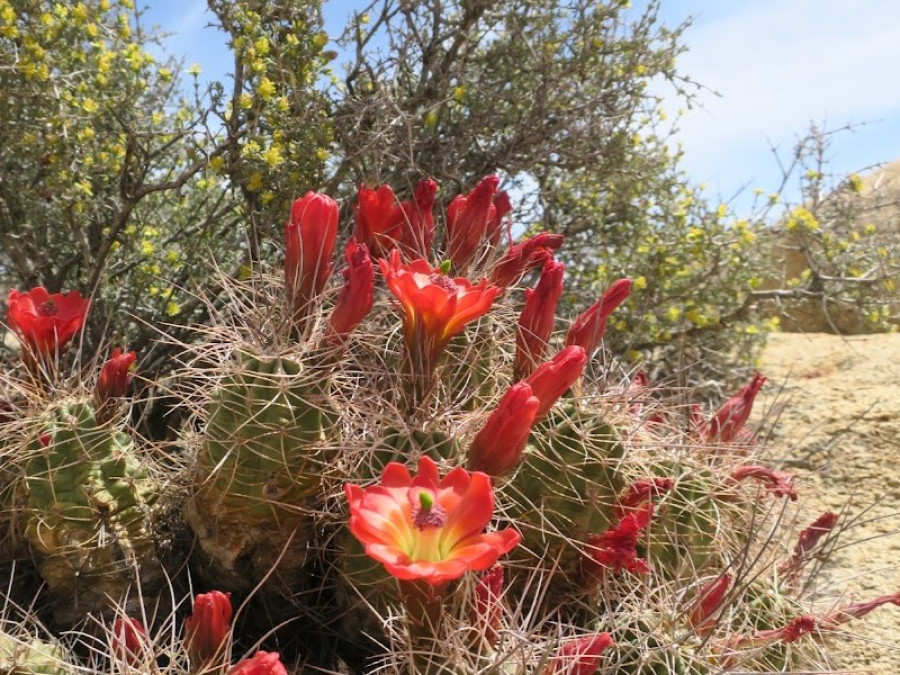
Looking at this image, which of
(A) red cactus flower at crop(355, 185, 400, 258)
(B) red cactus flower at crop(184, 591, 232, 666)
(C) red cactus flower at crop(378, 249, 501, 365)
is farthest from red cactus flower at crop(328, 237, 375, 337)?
(B) red cactus flower at crop(184, 591, 232, 666)

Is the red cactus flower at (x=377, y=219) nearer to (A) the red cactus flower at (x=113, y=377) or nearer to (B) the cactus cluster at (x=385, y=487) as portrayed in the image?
(B) the cactus cluster at (x=385, y=487)

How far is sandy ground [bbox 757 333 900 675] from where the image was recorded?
2557 mm

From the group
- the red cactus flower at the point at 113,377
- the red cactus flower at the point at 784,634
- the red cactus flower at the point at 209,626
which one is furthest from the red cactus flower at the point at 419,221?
the red cactus flower at the point at 784,634

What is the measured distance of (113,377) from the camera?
6.41 ft

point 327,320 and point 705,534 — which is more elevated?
point 327,320

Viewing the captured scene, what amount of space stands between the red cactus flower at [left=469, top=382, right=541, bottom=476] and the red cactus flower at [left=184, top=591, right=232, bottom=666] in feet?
1.69

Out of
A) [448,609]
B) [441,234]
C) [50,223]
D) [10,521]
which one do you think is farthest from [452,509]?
[50,223]

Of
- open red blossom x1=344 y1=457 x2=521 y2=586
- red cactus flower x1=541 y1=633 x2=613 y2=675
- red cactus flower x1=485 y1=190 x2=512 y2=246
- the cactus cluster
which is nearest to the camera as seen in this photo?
open red blossom x1=344 y1=457 x2=521 y2=586

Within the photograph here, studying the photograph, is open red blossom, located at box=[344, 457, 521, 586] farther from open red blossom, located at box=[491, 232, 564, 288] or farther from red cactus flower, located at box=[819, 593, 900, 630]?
red cactus flower, located at box=[819, 593, 900, 630]

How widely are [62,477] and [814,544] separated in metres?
2.00

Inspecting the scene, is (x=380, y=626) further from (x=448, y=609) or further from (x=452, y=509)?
(x=452, y=509)

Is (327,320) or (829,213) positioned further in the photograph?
(829,213)

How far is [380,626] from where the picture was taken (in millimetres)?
1782

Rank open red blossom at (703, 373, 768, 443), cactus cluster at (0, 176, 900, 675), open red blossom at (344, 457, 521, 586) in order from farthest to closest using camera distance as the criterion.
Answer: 1. open red blossom at (703, 373, 768, 443)
2. cactus cluster at (0, 176, 900, 675)
3. open red blossom at (344, 457, 521, 586)
